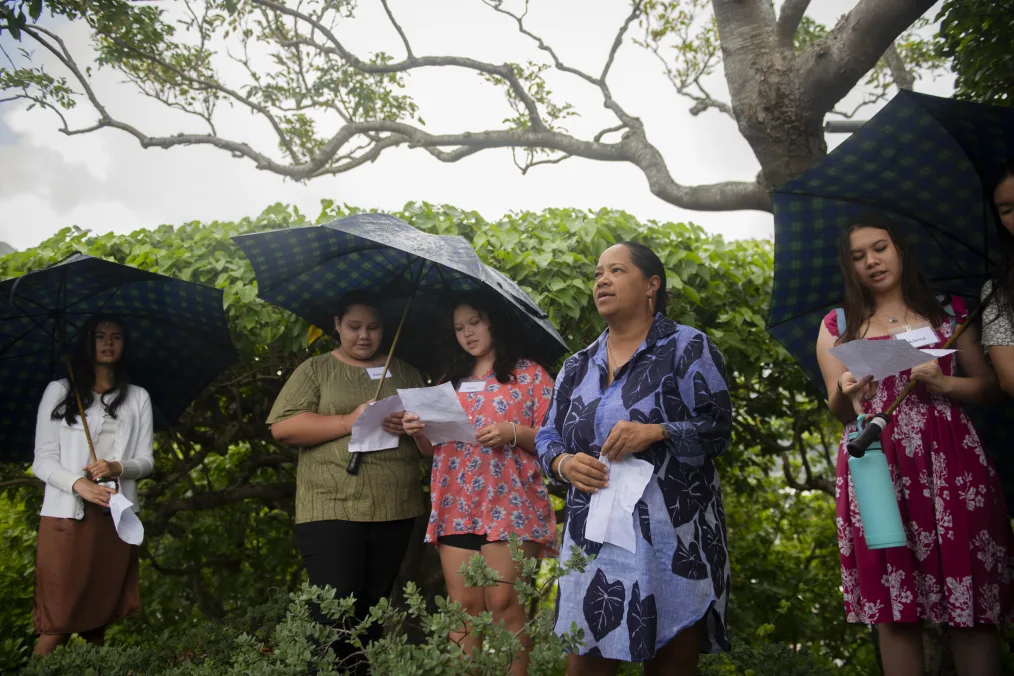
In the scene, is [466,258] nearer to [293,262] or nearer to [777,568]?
[293,262]

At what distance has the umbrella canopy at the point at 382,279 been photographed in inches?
144

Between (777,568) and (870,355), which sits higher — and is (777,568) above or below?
below

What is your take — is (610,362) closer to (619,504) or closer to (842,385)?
(619,504)

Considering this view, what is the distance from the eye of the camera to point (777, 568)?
582 centimetres

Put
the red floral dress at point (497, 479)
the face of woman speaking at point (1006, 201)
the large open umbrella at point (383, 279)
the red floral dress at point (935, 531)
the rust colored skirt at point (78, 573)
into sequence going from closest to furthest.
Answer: the red floral dress at point (935, 531), the face of woman speaking at point (1006, 201), the red floral dress at point (497, 479), the large open umbrella at point (383, 279), the rust colored skirt at point (78, 573)

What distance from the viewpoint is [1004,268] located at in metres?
2.95

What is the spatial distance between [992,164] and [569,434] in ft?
6.34

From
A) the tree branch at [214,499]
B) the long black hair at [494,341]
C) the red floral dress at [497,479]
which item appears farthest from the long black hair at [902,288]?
the tree branch at [214,499]

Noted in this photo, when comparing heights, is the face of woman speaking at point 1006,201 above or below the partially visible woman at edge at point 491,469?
above

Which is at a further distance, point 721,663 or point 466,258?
point 721,663

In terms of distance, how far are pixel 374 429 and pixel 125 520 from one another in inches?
48.5

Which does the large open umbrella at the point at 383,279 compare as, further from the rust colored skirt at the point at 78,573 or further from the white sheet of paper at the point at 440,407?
the rust colored skirt at the point at 78,573

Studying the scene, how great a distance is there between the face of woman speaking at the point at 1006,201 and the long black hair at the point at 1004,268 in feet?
0.06

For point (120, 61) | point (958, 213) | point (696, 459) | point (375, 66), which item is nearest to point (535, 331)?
point (696, 459)
